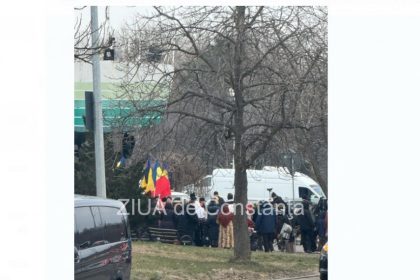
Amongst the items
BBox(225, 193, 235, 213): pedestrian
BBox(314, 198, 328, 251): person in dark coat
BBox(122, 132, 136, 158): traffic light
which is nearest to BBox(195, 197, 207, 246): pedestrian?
BBox(225, 193, 235, 213): pedestrian

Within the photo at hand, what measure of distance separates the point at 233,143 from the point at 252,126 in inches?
15.9

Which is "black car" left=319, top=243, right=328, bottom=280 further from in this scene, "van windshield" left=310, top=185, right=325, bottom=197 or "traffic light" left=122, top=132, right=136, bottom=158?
"traffic light" left=122, top=132, right=136, bottom=158

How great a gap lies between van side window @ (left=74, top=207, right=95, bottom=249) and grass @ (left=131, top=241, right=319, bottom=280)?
1877mm

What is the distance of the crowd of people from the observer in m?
14.2

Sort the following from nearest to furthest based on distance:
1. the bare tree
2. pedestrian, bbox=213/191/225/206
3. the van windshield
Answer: the van windshield → the bare tree → pedestrian, bbox=213/191/225/206

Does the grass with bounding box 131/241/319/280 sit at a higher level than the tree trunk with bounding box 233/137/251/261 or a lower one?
lower

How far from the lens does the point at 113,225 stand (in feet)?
39.0

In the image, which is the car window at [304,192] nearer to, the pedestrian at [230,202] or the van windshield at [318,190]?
the van windshield at [318,190]

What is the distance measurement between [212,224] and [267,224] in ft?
2.58

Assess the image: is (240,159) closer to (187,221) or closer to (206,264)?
(187,221)

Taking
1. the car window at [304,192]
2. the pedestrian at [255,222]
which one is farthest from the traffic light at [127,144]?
the car window at [304,192]
